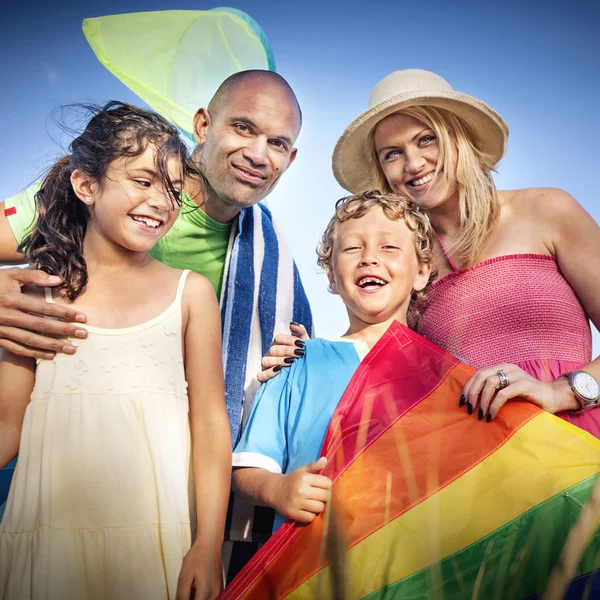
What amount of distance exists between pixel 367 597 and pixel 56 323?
3.51 ft

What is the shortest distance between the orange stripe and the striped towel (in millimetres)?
1007

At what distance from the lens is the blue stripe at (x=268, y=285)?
9.17ft

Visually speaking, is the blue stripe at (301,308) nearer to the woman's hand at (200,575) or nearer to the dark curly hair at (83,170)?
the dark curly hair at (83,170)

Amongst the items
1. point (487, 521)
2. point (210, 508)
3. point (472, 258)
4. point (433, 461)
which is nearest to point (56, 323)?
point (210, 508)

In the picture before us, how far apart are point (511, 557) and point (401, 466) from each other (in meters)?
0.32

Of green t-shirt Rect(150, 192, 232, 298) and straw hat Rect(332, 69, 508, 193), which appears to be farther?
green t-shirt Rect(150, 192, 232, 298)

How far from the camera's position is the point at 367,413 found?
158 cm

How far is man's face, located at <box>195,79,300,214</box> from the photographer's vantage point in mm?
2877

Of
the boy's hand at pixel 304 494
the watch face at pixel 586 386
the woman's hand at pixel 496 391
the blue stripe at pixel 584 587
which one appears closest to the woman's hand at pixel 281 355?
the boy's hand at pixel 304 494

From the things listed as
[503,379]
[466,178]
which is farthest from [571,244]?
[503,379]

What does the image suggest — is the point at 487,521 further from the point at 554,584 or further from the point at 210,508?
the point at 554,584

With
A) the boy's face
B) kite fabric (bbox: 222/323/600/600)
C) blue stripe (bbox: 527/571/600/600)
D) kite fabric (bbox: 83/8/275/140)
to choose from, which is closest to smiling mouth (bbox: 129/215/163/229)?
the boy's face

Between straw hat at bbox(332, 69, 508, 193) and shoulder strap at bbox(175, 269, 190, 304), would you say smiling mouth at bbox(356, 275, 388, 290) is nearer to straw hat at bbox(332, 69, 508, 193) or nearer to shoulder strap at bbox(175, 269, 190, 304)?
shoulder strap at bbox(175, 269, 190, 304)

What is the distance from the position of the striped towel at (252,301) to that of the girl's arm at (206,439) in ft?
2.12
